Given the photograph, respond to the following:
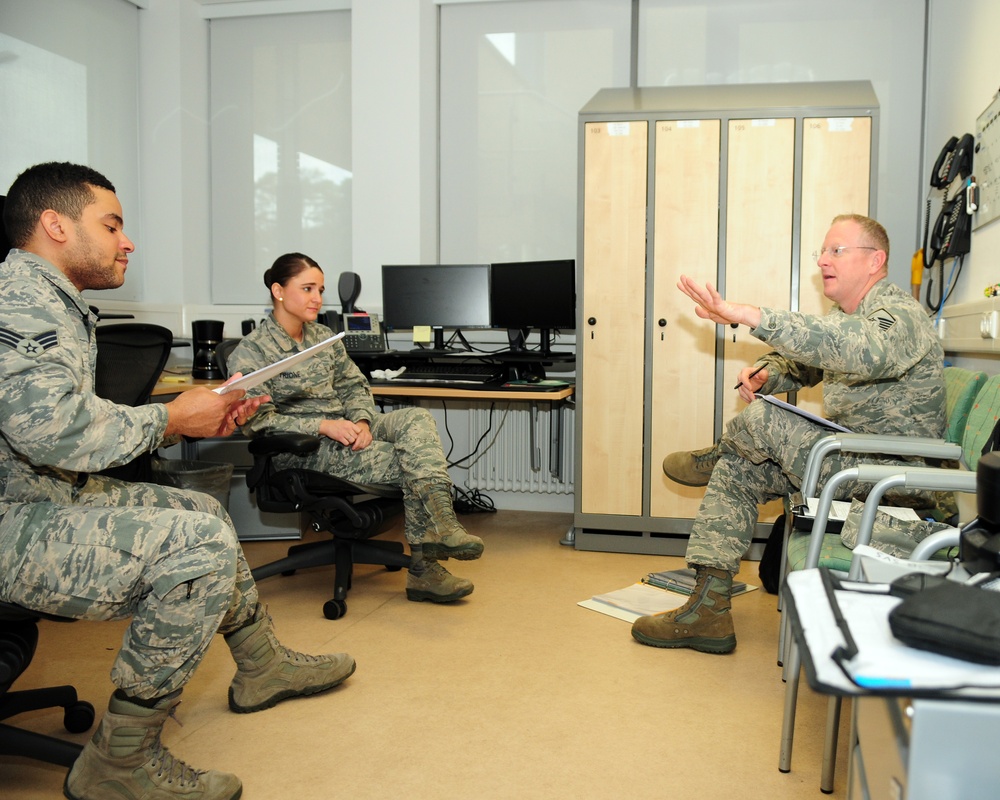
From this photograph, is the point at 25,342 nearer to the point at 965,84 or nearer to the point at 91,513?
the point at 91,513

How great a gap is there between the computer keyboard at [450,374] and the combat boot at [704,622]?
1.37m

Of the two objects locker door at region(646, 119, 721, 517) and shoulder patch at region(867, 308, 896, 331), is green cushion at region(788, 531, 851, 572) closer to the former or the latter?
shoulder patch at region(867, 308, 896, 331)

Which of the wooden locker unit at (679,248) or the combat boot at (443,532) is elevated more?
the wooden locker unit at (679,248)

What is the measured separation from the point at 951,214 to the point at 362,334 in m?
2.46

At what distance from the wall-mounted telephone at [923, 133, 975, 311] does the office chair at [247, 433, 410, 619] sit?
2165mm

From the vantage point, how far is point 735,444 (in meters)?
2.47

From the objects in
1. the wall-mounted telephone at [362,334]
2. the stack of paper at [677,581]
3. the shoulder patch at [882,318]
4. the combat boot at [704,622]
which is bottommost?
the stack of paper at [677,581]

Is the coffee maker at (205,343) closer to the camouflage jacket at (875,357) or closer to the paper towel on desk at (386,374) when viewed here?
the paper towel on desk at (386,374)

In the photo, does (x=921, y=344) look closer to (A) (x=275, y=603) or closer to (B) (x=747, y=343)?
(B) (x=747, y=343)

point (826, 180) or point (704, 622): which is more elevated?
point (826, 180)

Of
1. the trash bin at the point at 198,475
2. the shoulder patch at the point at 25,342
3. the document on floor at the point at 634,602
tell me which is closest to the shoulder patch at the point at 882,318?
the document on floor at the point at 634,602

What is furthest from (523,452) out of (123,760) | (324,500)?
(123,760)

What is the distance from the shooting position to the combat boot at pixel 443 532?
268cm

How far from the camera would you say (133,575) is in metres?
1.49
